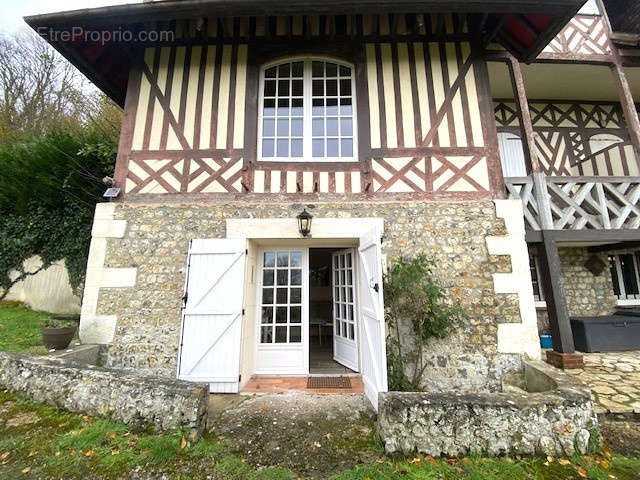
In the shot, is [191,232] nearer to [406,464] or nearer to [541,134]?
[406,464]

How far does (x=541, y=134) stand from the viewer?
6105mm

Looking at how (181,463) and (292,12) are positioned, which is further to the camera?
(292,12)

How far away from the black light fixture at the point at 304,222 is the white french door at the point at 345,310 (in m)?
0.91

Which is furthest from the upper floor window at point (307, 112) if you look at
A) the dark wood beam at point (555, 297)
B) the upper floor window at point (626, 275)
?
the upper floor window at point (626, 275)

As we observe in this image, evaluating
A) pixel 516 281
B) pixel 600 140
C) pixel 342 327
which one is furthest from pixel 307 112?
pixel 600 140

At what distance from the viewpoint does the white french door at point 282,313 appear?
4.00 m

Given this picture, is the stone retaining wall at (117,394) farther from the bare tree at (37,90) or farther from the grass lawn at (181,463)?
the bare tree at (37,90)

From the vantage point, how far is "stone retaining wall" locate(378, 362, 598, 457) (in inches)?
82.5

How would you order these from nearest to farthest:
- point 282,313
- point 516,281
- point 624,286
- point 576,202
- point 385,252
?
point 516,281, point 385,252, point 576,202, point 282,313, point 624,286

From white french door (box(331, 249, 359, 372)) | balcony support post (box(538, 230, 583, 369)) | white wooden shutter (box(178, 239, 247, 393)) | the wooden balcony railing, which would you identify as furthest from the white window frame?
white wooden shutter (box(178, 239, 247, 393))

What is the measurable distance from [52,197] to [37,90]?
6.91 metres

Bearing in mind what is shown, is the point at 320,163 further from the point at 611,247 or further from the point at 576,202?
the point at 611,247

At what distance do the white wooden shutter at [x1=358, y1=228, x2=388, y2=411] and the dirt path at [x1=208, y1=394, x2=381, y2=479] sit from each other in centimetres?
29

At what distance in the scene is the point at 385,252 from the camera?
379 cm
